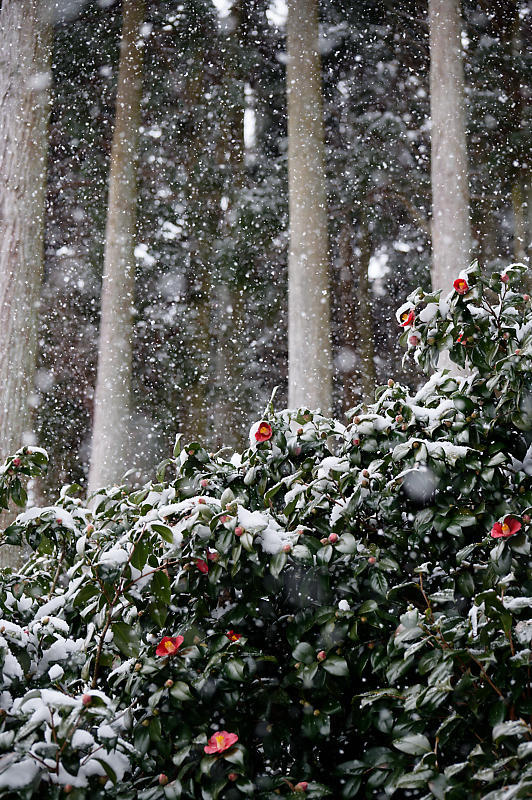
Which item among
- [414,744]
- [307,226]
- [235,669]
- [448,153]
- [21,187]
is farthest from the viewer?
[307,226]

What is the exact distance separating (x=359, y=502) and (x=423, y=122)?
9.27m

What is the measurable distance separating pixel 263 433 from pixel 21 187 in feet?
13.0

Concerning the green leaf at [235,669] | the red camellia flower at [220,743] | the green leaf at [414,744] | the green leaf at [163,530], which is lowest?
the red camellia flower at [220,743]

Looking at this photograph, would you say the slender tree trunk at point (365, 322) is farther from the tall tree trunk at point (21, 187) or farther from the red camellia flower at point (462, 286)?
the red camellia flower at point (462, 286)

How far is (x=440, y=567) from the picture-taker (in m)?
1.73

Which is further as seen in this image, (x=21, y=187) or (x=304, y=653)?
(x=21, y=187)

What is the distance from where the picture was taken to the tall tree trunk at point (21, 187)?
4.75 meters

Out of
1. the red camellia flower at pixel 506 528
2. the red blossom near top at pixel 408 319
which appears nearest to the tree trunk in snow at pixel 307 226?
the red blossom near top at pixel 408 319

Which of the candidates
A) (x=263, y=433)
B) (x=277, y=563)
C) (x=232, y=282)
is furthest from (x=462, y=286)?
(x=232, y=282)

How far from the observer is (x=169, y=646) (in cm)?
145

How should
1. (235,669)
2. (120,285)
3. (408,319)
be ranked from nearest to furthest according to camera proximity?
(235,669), (408,319), (120,285)

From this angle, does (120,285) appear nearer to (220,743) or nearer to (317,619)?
(317,619)

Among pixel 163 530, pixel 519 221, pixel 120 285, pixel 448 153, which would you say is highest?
pixel 519 221

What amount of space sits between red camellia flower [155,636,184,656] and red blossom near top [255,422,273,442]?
19.9 inches
